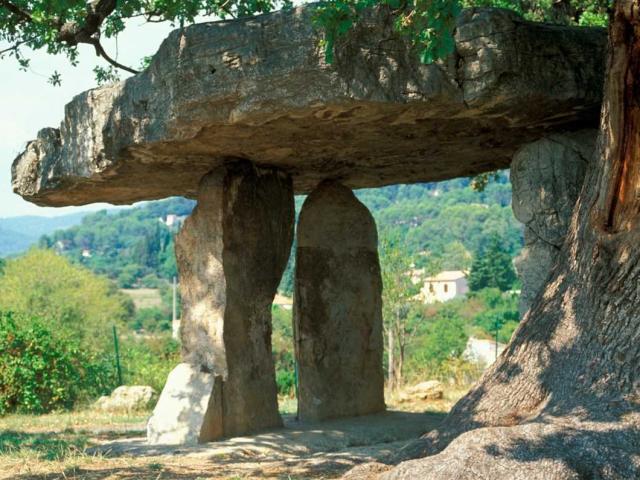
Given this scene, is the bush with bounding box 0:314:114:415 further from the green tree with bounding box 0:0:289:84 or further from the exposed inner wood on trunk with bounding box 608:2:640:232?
the exposed inner wood on trunk with bounding box 608:2:640:232

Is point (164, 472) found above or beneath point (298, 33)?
beneath

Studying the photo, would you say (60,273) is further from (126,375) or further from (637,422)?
(637,422)

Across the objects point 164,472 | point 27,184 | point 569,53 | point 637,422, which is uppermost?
point 569,53

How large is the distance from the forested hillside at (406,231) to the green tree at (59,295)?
32374 mm

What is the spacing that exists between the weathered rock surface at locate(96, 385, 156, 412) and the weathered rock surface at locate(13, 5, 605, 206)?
6188 millimetres

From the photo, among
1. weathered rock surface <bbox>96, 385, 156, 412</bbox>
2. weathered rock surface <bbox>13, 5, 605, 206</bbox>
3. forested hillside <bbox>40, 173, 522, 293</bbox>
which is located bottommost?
weathered rock surface <bbox>96, 385, 156, 412</bbox>

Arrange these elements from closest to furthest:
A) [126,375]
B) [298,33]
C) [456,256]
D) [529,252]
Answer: [298,33]
[529,252]
[126,375]
[456,256]

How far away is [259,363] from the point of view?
987 cm

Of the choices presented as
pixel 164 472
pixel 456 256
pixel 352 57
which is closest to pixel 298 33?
pixel 352 57

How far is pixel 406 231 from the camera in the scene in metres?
103

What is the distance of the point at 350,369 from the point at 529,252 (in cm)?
313

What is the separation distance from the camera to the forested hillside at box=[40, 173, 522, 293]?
310 ft

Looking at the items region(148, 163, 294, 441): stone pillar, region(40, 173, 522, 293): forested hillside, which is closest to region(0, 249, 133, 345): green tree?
region(148, 163, 294, 441): stone pillar

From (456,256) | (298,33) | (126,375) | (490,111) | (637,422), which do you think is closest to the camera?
(637,422)
